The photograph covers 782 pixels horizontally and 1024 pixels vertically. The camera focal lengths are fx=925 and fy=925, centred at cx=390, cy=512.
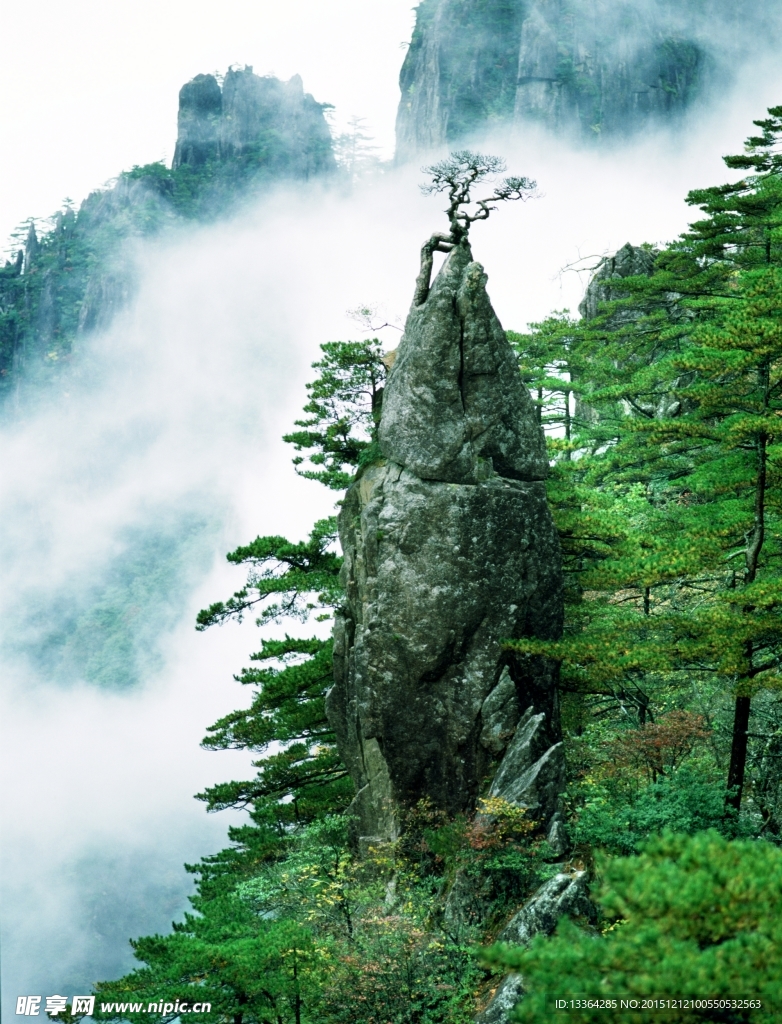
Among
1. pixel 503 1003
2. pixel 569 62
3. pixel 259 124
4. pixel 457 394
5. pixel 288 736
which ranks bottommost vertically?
pixel 503 1003

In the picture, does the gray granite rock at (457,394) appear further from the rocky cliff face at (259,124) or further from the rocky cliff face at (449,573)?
the rocky cliff face at (259,124)

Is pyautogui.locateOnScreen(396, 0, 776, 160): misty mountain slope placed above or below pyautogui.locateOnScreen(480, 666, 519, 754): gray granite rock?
above

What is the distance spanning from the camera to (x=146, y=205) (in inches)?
4250

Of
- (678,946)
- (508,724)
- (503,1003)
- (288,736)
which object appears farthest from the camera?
(288,736)

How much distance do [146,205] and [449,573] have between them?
Answer: 349 feet

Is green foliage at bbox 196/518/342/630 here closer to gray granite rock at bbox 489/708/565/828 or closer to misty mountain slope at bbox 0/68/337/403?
gray granite rock at bbox 489/708/565/828

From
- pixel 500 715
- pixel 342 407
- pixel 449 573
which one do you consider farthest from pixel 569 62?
pixel 500 715

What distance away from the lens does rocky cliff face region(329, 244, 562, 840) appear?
494 inches

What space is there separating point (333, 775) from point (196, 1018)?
834 centimetres

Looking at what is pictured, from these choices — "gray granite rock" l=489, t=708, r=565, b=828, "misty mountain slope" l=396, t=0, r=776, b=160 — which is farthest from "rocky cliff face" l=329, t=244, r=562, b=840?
"misty mountain slope" l=396, t=0, r=776, b=160

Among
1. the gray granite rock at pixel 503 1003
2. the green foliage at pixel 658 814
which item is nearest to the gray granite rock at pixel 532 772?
the green foliage at pixel 658 814

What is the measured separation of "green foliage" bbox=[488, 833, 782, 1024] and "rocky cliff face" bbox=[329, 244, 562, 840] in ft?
25.0

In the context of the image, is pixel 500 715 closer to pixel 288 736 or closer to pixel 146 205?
pixel 288 736

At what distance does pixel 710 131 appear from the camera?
60281mm
